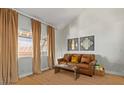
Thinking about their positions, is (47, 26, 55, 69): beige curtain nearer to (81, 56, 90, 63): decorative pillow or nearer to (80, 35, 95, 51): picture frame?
(80, 35, 95, 51): picture frame

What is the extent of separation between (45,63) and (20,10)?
2.34m

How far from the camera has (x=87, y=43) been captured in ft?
14.2

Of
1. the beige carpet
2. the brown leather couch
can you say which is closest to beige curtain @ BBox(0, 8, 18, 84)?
the beige carpet

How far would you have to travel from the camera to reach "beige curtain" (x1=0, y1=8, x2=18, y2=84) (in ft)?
8.48

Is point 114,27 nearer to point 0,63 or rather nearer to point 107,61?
point 107,61

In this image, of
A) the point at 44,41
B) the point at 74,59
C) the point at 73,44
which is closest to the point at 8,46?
the point at 44,41

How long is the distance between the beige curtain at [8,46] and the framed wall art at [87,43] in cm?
273

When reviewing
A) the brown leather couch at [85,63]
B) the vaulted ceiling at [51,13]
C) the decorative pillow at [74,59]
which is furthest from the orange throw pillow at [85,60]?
the vaulted ceiling at [51,13]

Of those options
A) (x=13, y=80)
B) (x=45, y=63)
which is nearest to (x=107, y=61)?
(x=45, y=63)

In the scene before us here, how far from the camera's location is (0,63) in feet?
8.25

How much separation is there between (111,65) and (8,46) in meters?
3.48

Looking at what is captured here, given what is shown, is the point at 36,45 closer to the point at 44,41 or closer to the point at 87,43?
the point at 44,41

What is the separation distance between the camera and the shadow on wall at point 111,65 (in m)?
3.54

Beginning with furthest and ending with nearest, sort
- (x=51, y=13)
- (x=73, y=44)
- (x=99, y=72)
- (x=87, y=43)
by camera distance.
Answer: (x=73, y=44), (x=87, y=43), (x=51, y=13), (x=99, y=72)
